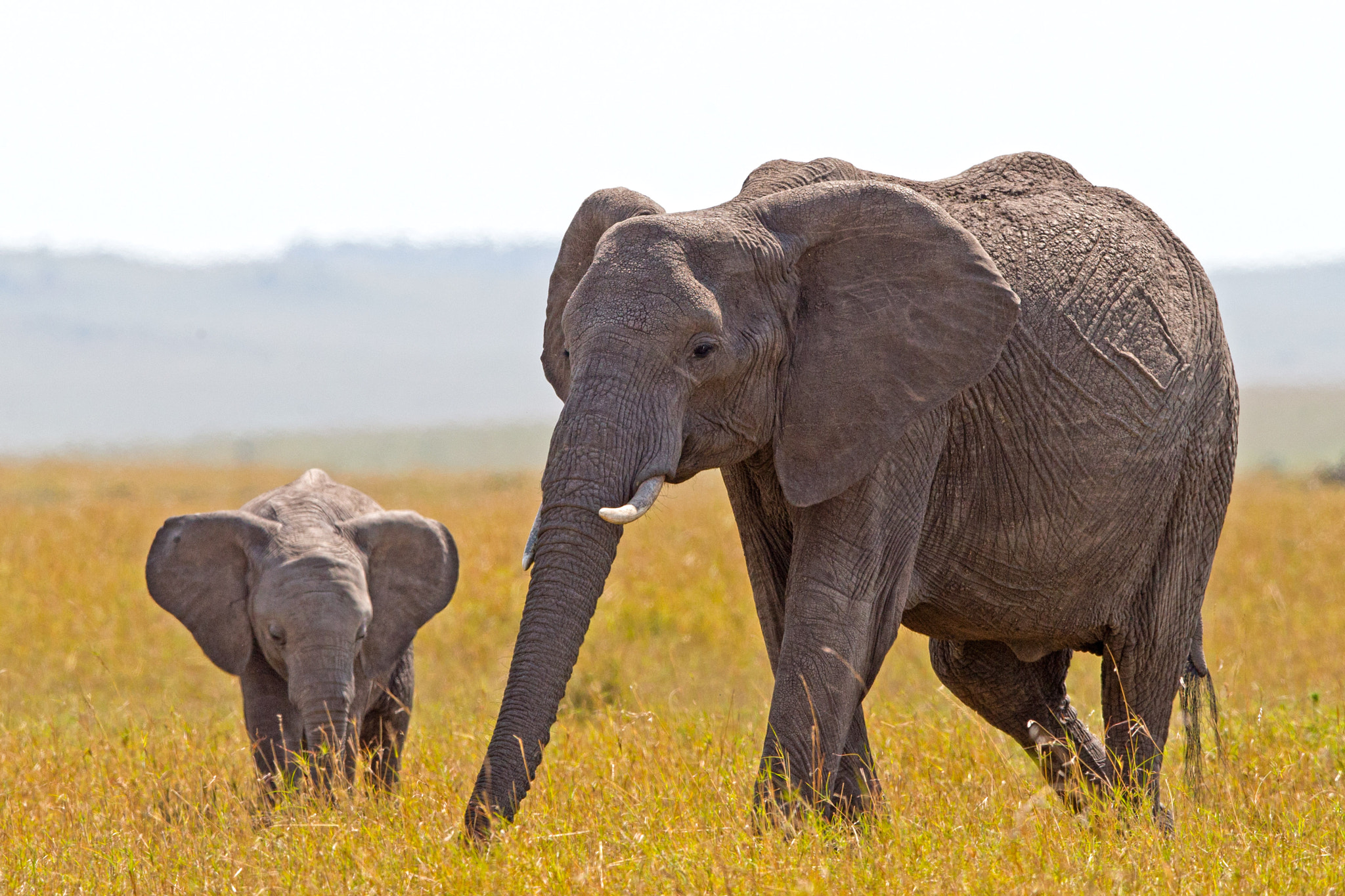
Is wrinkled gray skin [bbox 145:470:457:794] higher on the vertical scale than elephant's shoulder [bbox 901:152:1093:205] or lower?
lower

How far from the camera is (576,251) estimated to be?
5.52 m

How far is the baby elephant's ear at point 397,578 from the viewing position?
710 cm

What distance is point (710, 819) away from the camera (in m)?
5.28

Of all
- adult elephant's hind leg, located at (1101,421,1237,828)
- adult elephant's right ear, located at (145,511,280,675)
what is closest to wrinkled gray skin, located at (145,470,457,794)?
adult elephant's right ear, located at (145,511,280,675)

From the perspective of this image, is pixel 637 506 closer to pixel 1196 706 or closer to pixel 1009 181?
pixel 1009 181

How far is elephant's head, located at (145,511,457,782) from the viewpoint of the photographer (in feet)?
21.2

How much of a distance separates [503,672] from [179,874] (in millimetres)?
5412

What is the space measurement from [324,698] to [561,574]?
233cm

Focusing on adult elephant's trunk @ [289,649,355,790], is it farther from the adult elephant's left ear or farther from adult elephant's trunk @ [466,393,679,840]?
the adult elephant's left ear

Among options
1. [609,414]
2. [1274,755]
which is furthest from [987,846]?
[1274,755]

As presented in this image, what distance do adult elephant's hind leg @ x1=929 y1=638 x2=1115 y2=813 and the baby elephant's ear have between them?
7.50 ft

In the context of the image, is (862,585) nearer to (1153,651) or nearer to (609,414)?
(609,414)

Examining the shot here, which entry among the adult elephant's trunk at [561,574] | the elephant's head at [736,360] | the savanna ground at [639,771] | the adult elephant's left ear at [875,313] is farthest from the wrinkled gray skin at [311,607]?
the adult elephant's left ear at [875,313]

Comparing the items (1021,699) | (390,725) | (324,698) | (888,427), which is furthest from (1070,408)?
(390,725)
